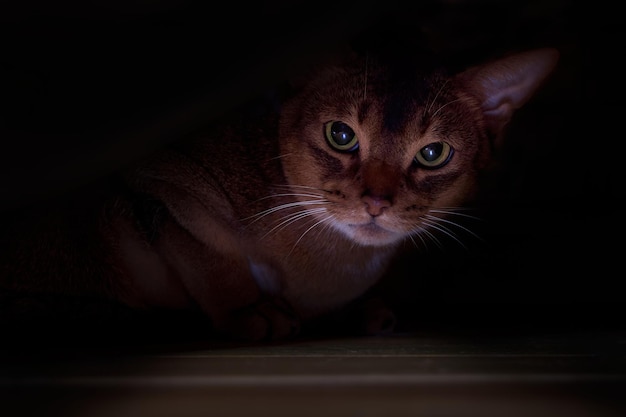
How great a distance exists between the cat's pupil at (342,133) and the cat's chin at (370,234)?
0.58 ft

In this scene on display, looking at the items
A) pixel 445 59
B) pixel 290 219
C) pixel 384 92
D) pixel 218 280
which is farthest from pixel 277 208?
pixel 445 59

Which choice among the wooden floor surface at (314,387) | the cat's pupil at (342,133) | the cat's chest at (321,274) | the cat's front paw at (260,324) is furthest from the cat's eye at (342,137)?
the wooden floor surface at (314,387)

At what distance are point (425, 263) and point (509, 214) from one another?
30 cm

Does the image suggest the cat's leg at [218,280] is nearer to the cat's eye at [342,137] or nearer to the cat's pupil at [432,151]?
the cat's eye at [342,137]

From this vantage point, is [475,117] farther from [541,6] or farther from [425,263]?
[425,263]

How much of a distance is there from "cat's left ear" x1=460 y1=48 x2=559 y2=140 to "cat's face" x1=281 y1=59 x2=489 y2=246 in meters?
0.04

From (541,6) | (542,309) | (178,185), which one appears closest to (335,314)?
(178,185)

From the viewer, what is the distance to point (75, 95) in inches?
28.0

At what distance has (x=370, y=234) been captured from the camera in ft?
4.59

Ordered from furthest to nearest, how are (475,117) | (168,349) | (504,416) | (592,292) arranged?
(592,292)
(475,117)
(168,349)
(504,416)

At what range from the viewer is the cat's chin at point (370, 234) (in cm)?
138

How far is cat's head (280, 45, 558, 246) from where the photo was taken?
1364 mm

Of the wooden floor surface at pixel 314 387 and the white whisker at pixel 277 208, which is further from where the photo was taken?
the white whisker at pixel 277 208

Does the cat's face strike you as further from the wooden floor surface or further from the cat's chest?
the wooden floor surface
